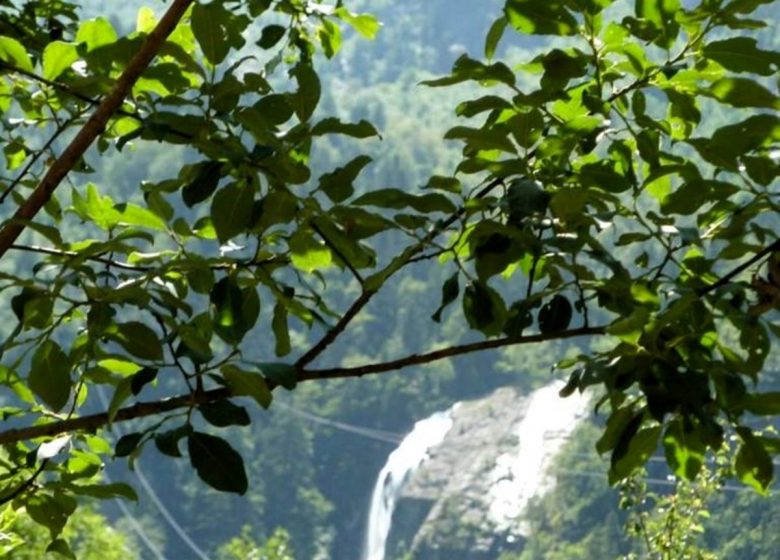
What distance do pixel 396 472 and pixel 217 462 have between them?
2613 cm

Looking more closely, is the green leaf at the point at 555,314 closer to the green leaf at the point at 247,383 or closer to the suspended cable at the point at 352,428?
the green leaf at the point at 247,383

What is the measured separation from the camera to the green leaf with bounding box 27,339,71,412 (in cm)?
99

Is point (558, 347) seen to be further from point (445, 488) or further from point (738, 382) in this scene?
point (738, 382)

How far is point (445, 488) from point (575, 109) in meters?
23.3

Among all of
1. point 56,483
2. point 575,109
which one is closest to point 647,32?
point 575,109

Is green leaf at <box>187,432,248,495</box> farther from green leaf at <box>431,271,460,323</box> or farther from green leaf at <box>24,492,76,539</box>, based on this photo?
green leaf at <box>24,492,76,539</box>

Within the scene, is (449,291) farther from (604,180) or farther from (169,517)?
(169,517)

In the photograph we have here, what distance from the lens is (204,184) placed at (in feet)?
3.03

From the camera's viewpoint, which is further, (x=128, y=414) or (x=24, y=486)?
(x=24, y=486)

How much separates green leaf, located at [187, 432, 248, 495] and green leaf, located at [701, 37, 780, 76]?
0.37 metres

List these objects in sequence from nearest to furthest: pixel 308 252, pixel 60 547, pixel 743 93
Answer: pixel 743 93
pixel 308 252
pixel 60 547

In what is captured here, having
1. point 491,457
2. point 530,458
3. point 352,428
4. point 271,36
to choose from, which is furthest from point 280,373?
point 352,428

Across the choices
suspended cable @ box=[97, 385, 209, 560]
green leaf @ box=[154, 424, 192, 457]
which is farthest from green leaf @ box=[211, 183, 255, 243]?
suspended cable @ box=[97, 385, 209, 560]

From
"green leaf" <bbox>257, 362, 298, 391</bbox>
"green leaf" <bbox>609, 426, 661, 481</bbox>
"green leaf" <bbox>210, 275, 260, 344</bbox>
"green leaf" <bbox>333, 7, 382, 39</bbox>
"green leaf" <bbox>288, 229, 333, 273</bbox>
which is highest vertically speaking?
"green leaf" <bbox>333, 7, 382, 39</bbox>
